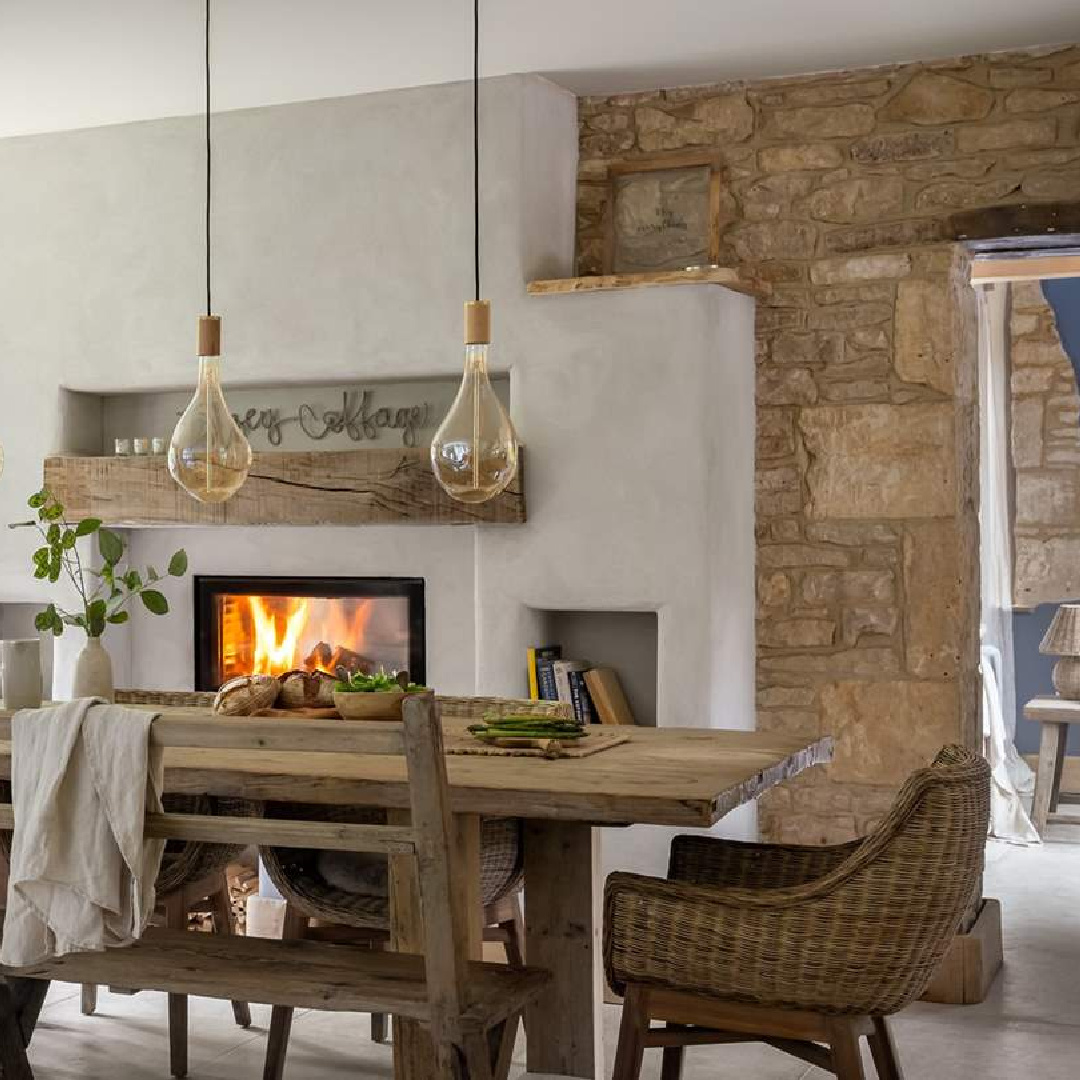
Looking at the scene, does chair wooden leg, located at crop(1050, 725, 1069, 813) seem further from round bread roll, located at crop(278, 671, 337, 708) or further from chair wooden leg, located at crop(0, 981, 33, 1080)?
chair wooden leg, located at crop(0, 981, 33, 1080)

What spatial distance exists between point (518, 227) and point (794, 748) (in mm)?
2131

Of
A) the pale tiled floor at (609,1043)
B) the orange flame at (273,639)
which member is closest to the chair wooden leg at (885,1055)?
the pale tiled floor at (609,1043)

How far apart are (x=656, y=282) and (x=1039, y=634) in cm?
384

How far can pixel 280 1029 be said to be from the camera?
13.0 ft

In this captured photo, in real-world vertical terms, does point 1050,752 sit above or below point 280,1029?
above

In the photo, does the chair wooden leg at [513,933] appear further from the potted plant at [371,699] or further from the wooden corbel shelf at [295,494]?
the wooden corbel shelf at [295,494]

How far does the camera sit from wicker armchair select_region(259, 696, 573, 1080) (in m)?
3.54

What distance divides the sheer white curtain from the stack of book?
9.94 feet

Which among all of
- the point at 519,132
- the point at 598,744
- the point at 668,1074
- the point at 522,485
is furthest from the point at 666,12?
the point at 668,1074

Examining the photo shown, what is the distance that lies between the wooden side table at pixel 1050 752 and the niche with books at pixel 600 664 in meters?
2.87

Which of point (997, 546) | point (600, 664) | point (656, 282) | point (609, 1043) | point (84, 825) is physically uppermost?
point (656, 282)

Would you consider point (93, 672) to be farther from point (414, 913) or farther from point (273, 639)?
point (273, 639)

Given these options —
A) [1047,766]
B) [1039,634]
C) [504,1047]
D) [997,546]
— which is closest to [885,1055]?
[504,1047]

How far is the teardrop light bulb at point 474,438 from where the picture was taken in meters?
3.63
